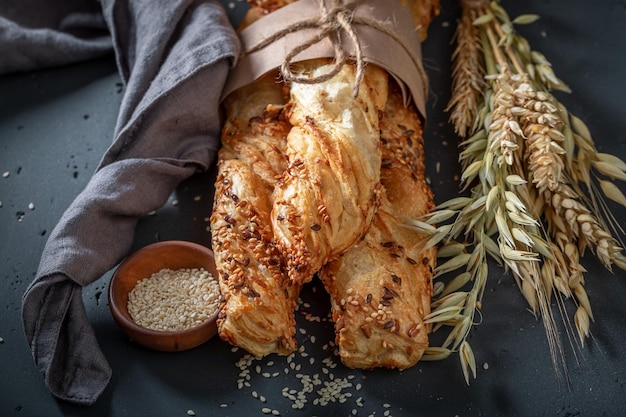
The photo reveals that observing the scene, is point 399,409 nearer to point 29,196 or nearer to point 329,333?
point 329,333

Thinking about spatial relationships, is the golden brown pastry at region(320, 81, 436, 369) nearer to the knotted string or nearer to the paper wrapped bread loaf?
the paper wrapped bread loaf

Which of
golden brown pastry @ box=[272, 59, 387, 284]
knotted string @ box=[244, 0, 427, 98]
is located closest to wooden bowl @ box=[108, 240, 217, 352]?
golden brown pastry @ box=[272, 59, 387, 284]

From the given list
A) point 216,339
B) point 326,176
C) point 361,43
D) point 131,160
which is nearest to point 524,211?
point 326,176

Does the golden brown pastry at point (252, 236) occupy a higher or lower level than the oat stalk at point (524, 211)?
higher

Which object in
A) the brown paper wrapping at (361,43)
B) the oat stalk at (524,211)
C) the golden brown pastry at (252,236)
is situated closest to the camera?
the golden brown pastry at (252,236)

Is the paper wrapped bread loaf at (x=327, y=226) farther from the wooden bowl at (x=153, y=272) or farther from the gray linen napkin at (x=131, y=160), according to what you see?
the gray linen napkin at (x=131, y=160)

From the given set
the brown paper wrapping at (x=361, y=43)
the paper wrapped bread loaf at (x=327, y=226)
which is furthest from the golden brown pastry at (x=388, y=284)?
the brown paper wrapping at (x=361, y=43)

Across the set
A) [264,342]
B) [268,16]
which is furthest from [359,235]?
[268,16]
